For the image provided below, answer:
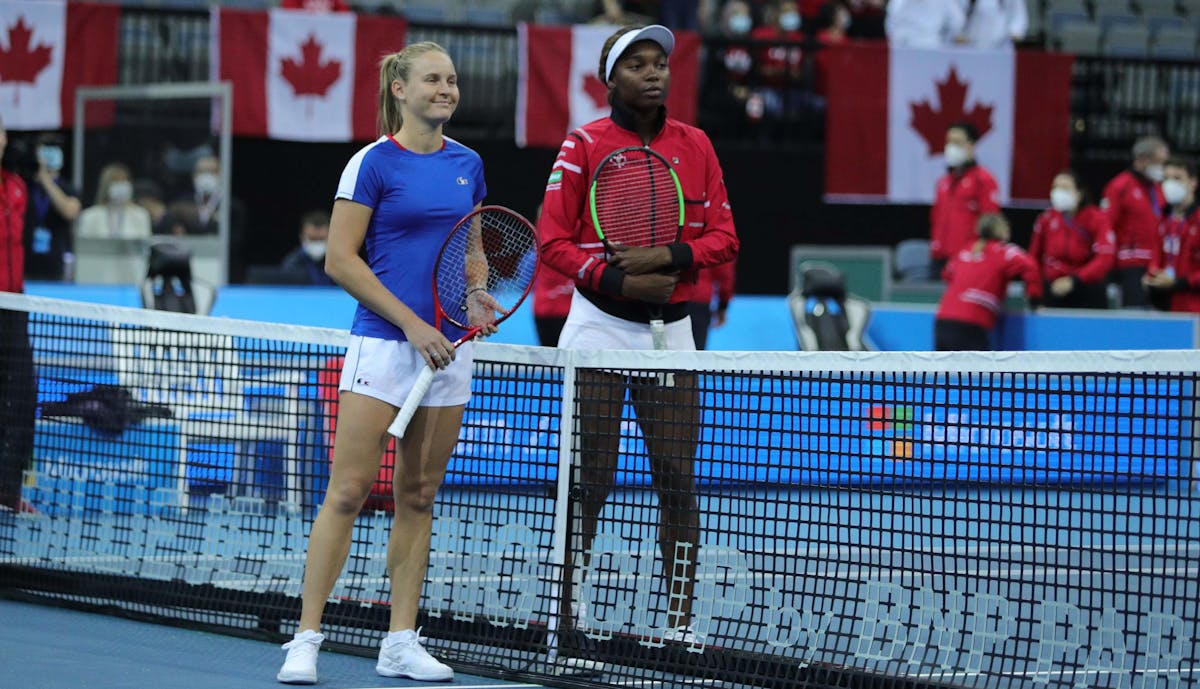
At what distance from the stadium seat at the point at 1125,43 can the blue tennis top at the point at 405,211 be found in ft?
50.8

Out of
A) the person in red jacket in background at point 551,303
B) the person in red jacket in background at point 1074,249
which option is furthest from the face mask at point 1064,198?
the person in red jacket in background at point 551,303

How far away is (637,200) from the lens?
5.77m

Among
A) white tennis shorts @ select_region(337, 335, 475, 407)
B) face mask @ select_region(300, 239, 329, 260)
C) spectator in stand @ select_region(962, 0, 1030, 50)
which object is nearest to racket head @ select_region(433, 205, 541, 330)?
white tennis shorts @ select_region(337, 335, 475, 407)

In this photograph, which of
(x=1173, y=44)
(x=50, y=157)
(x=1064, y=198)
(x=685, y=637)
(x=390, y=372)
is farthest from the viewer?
(x=1173, y=44)

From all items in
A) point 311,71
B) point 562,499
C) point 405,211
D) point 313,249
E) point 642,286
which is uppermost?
point 311,71

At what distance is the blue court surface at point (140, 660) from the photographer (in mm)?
5418

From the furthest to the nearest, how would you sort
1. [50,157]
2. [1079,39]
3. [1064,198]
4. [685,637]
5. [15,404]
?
[1079,39] → [1064,198] → [50,157] → [15,404] → [685,637]

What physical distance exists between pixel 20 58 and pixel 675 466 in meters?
9.80

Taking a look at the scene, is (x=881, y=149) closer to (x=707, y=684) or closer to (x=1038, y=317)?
(x=1038, y=317)

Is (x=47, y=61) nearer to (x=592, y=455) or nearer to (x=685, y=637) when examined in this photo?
(x=592, y=455)

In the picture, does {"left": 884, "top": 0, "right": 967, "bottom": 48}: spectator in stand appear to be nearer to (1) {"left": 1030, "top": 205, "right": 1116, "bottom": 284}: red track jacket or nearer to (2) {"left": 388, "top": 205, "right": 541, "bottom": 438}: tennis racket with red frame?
(1) {"left": 1030, "top": 205, "right": 1116, "bottom": 284}: red track jacket

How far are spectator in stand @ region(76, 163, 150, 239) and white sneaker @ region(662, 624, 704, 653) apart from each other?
27.0 ft

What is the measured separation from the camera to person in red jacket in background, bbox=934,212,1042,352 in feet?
41.0

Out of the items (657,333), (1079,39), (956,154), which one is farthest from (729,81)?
(657,333)
